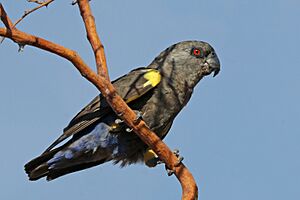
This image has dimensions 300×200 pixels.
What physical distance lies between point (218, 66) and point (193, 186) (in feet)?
11.5

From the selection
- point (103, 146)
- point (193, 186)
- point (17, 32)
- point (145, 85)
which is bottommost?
point (193, 186)

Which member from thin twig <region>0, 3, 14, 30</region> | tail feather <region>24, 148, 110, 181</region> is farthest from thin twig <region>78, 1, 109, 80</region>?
tail feather <region>24, 148, 110, 181</region>

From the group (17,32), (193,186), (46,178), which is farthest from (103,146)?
(17,32)

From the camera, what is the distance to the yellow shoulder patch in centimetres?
714

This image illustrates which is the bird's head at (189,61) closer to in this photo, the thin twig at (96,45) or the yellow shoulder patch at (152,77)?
the yellow shoulder patch at (152,77)

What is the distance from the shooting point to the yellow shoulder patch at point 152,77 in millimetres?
7137

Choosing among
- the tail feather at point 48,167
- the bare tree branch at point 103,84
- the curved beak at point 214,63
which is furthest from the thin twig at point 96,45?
the curved beak at point 214,63

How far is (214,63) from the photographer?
786cm

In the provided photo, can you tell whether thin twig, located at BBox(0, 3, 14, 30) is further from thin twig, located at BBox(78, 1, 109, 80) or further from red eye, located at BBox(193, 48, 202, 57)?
red eye, located at BBox(193, 48, 202, 57)

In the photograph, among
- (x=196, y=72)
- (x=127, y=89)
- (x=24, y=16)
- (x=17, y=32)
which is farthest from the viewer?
(x=196, y=72)

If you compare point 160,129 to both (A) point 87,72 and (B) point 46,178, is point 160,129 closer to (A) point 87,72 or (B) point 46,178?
(B) point 46,178

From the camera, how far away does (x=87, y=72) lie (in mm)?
4246

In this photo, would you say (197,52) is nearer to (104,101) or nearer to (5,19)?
(104,101)

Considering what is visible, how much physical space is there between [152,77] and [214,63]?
1.05 meters
